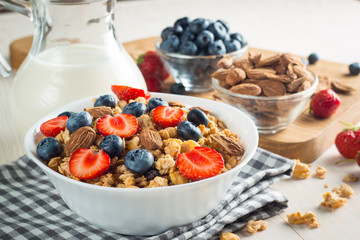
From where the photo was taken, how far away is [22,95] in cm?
124

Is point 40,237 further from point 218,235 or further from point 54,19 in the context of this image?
point 54,19

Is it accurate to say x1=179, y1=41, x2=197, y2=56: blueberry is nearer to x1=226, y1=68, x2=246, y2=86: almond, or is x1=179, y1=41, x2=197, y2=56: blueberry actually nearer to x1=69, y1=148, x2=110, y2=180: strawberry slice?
x1=226, y1=68, x2=246, y2=86: almond

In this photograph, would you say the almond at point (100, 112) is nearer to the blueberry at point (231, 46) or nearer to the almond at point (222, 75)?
the almond at point (222, 75)

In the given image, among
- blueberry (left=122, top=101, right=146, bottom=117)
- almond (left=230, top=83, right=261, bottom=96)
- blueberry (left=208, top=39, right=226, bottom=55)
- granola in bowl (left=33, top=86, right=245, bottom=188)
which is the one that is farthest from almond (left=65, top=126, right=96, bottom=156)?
blueberry (left=208, top=39, right=226, bottom=55)

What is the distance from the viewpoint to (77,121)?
905 mm

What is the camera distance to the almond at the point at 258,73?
1316 millimetres

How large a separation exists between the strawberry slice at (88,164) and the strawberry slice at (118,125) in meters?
0.06

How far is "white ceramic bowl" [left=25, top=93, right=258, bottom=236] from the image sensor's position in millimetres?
794

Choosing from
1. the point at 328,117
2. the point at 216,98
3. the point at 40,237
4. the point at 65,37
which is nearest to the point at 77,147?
the point at 40,237

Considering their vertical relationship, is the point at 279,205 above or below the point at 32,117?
below

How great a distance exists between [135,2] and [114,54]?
1.78 m

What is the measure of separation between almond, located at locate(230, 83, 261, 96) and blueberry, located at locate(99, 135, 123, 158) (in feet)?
1.74

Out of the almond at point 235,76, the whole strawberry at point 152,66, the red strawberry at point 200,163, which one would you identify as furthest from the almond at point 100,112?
the whole strawberry at point 152,66

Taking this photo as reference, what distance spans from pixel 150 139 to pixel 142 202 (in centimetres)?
12
